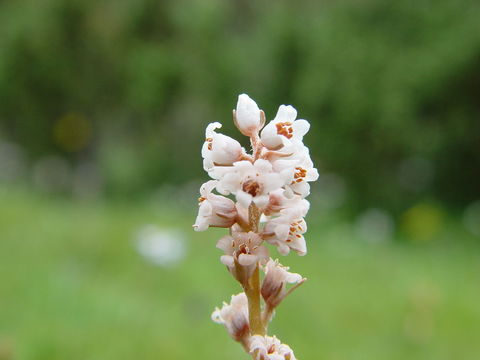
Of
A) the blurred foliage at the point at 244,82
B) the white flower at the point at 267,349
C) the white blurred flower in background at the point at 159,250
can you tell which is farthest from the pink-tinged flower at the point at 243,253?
the blurred foliage at the point at 244,82

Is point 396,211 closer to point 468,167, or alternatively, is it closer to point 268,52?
point 468,167

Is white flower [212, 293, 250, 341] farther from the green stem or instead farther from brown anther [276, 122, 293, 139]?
brown anther [276, 122, 293, 139]

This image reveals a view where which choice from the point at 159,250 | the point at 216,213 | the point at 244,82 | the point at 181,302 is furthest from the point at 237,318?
the point at 244,82

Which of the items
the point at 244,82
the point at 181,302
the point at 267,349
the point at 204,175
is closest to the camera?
the point at 267,349

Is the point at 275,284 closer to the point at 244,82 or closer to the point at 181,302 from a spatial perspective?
the point at 181,302

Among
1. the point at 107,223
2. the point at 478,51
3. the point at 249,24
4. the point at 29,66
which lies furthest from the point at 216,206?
the point at 249,24

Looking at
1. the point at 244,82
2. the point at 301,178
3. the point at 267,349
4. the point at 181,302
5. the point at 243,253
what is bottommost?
the point at 267,349
